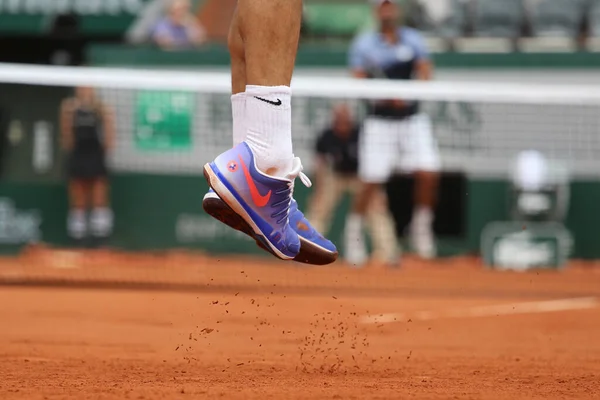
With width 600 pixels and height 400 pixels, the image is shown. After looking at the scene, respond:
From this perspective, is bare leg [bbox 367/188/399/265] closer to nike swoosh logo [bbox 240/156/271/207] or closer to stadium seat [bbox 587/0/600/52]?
stadium seat [bbox 587/0/600/52]

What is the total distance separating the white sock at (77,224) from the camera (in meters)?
13.2

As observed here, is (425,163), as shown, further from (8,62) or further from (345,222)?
(8,62)

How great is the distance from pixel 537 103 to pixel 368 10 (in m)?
3.68

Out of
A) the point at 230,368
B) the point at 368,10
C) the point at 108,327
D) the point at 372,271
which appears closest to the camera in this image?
Answer: the point at 230,368

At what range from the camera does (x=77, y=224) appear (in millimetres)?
13305

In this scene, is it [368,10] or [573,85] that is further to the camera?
[368,10]

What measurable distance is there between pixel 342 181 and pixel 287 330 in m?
5.52

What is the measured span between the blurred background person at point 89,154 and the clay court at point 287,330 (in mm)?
521

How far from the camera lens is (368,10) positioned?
608 inches

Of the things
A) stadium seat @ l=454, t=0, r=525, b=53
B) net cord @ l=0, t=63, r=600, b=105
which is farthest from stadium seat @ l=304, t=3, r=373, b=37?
net cord @ l=0, t=63, r=600, b=105

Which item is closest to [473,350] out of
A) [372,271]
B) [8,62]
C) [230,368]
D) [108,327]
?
[230,368]

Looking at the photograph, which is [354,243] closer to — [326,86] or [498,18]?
[326,86]

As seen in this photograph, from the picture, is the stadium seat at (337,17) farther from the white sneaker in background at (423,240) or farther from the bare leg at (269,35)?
the bare leg at (269,35)

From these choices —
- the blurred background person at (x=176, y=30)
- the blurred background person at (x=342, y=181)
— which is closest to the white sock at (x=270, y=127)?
the blurred background person at (x=342, y=181)
